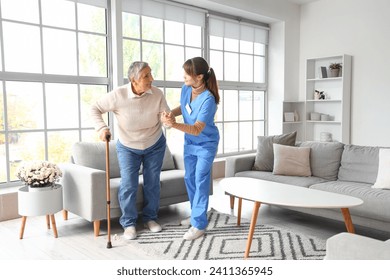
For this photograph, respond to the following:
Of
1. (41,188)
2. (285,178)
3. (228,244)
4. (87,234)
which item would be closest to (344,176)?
(285,178)

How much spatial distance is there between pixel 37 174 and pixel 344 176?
280cm

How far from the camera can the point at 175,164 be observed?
4242 mm

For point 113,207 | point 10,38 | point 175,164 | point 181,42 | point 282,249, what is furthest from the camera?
point 181,42

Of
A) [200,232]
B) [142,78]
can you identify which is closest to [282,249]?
[200,232]

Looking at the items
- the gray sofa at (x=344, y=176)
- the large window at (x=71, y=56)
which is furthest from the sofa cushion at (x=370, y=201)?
the large window at (x=71, y=56)

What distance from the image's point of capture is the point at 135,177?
3.21 metres

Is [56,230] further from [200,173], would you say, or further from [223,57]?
[223,57]

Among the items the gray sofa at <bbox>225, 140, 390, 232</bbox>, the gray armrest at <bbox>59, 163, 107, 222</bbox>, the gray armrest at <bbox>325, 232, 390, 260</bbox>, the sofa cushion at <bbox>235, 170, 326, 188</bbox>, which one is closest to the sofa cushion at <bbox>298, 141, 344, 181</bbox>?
the gray sofa at <bbox>225, 140, 390, 232</bbox>

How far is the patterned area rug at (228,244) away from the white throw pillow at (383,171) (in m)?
0.77

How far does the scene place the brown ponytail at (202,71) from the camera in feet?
9.82

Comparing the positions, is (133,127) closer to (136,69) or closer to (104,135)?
(104,135)

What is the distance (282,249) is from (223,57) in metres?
4.03

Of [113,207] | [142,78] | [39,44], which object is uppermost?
[39,44]

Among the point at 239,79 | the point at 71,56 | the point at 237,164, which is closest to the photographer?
the point at 237,164
